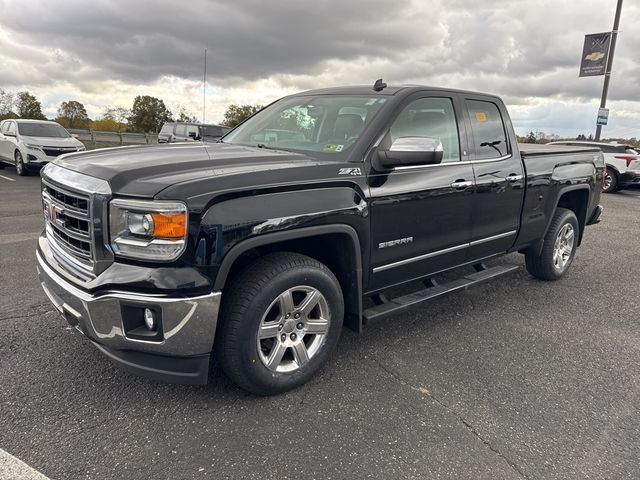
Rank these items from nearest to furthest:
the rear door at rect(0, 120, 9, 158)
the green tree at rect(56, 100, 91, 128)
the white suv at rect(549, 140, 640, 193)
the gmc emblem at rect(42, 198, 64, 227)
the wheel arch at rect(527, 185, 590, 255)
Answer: the gmc emblem at rect(42, 198, 64, 227) < the wheel arch at rect(527, 185, 590, 255) < the white suv at rect(549, 140, 640, 193) < the rear door at rect(0, 120, 9, 158) < the green tree at rect(56, 100, 91, 128)

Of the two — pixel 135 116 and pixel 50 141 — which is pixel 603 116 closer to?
pixel 50 141

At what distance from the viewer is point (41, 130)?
13859mm

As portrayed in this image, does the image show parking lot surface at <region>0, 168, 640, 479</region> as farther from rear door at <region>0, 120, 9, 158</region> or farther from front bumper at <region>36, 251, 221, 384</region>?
rear door at <region>0, 120, 9, 158</region>

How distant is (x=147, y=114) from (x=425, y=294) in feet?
188

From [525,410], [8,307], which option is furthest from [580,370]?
[8,307]

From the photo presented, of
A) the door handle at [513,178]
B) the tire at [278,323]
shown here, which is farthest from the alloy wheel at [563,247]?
the tire at [278,323]

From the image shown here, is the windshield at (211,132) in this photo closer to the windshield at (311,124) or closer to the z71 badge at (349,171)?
the windshield at (311,124)

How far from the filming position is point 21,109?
148ft

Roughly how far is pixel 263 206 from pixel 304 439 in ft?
4.04

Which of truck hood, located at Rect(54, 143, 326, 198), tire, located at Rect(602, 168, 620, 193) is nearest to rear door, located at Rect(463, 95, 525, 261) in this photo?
truck hood, located at Rect(54, 143, 326, 198)

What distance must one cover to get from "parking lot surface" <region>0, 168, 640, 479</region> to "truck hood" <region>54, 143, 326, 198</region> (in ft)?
4.08

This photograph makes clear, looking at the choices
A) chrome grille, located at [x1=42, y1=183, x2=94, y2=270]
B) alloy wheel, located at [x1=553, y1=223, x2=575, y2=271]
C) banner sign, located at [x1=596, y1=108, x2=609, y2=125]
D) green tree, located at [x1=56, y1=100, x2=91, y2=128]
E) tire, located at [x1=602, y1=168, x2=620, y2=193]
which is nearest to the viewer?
chrome grille, located at [x1=42, y1=183, x2=94, y2=270]

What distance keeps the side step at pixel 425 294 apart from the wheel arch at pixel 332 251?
0.16 meters

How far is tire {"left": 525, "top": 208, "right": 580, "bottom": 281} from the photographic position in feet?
16.5
